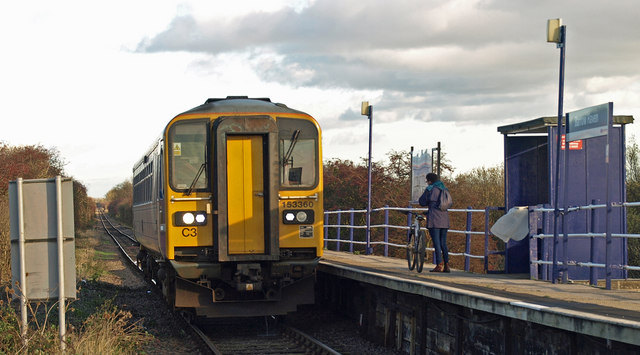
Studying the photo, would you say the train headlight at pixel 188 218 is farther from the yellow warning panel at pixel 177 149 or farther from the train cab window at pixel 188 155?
the yellow warning panel at pixel 177 149

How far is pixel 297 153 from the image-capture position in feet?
40.6

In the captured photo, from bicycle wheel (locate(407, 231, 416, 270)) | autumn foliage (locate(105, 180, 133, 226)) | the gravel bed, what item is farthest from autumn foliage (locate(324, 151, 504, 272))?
autumn foliage (locate(105, 180, 133, 226))

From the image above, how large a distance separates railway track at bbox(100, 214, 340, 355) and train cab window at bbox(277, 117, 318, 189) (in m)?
2.24

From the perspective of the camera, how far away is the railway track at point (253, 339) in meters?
11.7

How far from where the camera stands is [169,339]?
12.9m

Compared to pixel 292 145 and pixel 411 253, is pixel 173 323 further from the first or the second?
pixel 411 253

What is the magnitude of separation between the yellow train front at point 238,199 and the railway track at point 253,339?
509 mm

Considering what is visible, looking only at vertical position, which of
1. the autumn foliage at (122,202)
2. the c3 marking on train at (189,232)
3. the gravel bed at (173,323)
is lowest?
the autumn foliage at (122,202)

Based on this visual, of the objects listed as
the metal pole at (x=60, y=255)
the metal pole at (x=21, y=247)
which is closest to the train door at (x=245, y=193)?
the metal pole at (x=60, y=255)

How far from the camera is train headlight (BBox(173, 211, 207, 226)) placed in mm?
11922

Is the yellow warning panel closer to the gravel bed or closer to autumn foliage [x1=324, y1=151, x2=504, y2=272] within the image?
the gravel bed

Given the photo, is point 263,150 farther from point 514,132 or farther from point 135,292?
point 135,292

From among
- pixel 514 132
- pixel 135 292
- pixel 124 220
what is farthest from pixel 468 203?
pixel 124 220

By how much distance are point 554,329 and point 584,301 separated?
1004 mm
